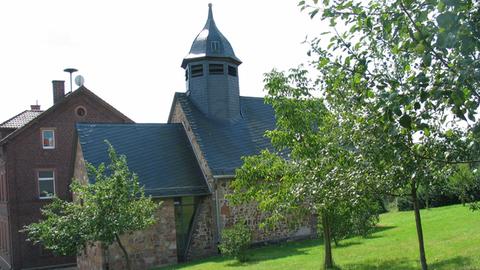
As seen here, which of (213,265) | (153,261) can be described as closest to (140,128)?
(153,261)

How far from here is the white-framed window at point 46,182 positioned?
27062mm

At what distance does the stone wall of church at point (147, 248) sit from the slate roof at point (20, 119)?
13312 millimetres

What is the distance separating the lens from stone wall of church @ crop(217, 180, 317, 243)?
64.1 ft

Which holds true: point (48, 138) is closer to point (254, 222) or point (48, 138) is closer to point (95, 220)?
point (254, 222)

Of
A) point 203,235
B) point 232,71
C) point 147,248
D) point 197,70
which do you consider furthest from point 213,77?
point 147,248

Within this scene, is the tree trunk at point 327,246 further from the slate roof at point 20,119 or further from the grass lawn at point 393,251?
the slate roof at point 20,119

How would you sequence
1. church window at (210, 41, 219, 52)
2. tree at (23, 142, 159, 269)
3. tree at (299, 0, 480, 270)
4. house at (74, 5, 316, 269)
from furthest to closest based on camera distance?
1. church window at (210, 41, 219, 52)
2. house at (74, 5, 316, 269)
3. tree at (23, 142, 159, 269)
4. tree at (299, 0, 480, 270)

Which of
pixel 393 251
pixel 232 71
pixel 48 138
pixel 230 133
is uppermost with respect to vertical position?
pixel 232 71

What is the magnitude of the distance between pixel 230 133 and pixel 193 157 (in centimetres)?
197

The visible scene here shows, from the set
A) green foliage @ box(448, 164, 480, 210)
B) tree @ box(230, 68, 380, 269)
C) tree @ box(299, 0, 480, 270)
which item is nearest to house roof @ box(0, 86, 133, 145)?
tree @ box(230, 68, 380, 269)

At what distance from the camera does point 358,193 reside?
22.5 ft

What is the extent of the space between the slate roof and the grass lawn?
1715 centimetres

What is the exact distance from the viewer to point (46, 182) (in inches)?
1077

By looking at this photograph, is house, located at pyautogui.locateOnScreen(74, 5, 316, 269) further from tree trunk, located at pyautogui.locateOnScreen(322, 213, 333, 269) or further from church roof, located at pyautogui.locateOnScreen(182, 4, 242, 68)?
tree trunk, located at pyautogui.locateOnScreen(322, 213, 333, 269)
